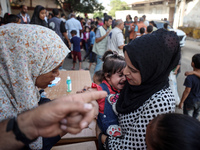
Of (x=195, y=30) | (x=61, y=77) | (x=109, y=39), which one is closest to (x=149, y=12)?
(x=195, y=30)

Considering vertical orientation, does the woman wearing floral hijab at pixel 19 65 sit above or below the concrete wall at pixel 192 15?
below

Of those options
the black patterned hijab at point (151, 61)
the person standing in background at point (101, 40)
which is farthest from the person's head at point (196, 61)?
the person standing in background at point (101, 40)

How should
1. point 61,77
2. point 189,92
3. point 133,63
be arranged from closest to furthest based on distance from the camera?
point 133,63, point 189,92, point 61,77

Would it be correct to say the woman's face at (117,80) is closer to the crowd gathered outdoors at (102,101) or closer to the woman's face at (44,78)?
the crowd gathered outdoors at (102,101)

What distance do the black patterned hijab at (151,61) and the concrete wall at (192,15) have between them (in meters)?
18.8

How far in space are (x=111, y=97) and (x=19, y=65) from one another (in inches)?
32.8

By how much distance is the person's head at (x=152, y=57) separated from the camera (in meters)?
1.11

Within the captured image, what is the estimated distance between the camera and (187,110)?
2664mm


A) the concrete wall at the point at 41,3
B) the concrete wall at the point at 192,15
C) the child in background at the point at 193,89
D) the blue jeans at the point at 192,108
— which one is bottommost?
the blue jeans at the point at 192,108

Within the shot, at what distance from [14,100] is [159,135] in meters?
0.93

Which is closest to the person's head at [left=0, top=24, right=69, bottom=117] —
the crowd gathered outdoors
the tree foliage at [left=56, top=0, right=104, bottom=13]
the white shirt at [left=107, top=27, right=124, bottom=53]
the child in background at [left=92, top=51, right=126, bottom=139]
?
the crowd gathered outdoors

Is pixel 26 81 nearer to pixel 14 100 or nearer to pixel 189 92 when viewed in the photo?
pixel 14 100

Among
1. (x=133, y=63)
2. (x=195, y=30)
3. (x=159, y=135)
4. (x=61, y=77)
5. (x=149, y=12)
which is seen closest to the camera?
(x=159, y=135)

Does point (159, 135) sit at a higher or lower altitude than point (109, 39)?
lower
